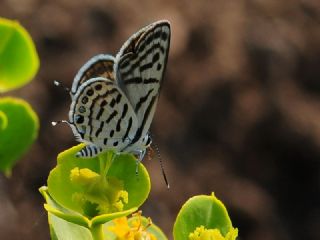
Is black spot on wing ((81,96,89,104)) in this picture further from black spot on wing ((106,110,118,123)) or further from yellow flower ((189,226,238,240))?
yellow flower ((189,226,238,240))

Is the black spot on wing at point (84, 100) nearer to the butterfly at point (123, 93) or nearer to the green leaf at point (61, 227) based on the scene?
the butterfly at point (123, 93)

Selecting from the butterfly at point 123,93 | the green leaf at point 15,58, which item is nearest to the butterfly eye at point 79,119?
the butterfly at point 123,93

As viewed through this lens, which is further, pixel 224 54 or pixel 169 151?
pixel 224 54

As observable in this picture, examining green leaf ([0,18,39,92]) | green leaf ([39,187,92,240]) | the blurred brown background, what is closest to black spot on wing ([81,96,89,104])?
green leaf ([39,187,92,240])

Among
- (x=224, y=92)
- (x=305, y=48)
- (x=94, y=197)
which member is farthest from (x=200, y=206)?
(x=305, y=48)

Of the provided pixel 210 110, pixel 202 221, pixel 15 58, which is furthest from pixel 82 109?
pixel 210 110

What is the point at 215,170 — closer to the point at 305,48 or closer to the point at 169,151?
the point at 169,151

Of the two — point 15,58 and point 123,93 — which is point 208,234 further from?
point 15,58
